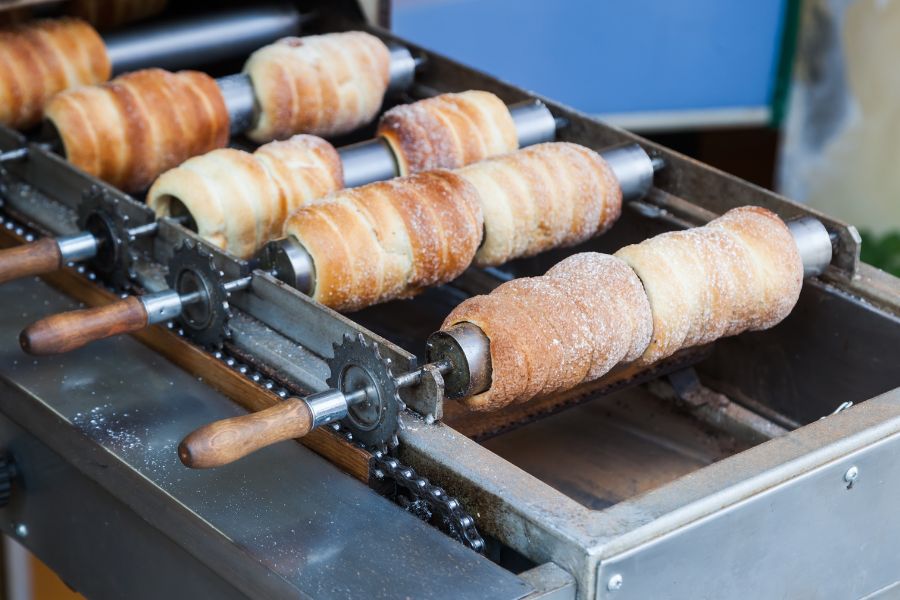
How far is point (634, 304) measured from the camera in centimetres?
136

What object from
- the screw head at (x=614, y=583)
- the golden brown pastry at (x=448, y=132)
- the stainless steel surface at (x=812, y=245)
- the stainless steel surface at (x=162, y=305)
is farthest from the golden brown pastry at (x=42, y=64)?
the screw head at (x=614, y=583)

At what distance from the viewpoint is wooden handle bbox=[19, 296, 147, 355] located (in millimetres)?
1283

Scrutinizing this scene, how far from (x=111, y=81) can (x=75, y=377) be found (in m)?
0.51

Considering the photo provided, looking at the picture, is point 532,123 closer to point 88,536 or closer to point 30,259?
point 30,259

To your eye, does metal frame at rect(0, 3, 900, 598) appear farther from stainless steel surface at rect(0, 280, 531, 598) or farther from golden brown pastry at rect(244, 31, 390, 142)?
golden brown pastry at rect(244, 31, 390, 142)

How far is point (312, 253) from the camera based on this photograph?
1.42 m

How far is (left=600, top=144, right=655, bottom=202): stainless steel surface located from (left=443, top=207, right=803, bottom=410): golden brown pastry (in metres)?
0.18

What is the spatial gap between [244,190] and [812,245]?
637 mm

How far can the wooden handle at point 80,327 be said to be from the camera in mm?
1283

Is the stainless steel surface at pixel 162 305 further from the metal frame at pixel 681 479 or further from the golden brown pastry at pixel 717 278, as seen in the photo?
the golden brown pastry at pixel 717 278

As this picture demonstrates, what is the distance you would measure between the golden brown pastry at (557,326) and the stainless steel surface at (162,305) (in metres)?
0.28

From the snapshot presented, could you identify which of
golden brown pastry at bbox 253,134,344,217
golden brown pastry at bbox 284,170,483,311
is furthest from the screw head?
golden brown pastry at bbox 253,134,344,217

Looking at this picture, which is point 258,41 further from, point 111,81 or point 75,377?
point 75,377

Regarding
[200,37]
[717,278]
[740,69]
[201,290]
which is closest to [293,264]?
[201,290]
